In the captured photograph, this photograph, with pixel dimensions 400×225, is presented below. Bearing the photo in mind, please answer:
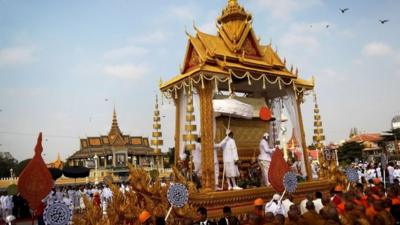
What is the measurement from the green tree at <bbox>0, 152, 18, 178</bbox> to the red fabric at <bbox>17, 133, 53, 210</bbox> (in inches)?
1912

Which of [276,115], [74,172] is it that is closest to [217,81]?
[276,115]

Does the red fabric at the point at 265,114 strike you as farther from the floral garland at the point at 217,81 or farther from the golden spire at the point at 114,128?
the golden spire at the point at 114,128

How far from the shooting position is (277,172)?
918cm

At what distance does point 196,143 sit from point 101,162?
45.6 meters

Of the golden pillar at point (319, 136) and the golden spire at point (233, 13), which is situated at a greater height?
the golden spire at point (233, 13)

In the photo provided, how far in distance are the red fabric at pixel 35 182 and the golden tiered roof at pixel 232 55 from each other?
5299 mm

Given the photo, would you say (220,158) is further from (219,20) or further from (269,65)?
(219,20)

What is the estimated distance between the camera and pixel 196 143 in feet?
34.7

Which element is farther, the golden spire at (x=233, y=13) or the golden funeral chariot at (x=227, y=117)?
the golden spire at (x=233, y=13)

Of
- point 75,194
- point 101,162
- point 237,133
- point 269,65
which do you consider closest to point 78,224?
point 237,133

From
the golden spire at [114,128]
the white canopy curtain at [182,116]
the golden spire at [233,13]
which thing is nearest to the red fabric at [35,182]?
the white canopy curtain at [182,116]

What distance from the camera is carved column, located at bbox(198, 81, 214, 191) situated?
9.59 m

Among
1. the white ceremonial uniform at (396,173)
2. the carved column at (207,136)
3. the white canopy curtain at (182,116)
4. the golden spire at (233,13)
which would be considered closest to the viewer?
the carved column at (207,136)

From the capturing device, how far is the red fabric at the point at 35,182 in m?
5.88
